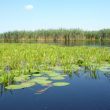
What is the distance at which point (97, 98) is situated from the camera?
4.50 metres

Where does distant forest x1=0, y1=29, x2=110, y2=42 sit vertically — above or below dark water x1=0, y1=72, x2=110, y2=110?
above

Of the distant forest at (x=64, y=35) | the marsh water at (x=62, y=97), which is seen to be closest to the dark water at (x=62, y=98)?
the marsh water at (x=62, y=97)

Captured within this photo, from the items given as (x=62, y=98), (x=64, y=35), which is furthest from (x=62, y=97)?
(x=64, y=35)

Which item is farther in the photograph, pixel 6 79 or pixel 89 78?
pixel 89 78

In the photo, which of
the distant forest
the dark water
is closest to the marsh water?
the dark water

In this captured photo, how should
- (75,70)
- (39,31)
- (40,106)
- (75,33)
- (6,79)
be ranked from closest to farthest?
(40,106), (6,79), (75,70), (75,33), (39,31)

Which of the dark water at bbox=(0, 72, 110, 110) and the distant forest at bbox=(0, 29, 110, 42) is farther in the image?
the distant forest at bbox=(0, 29, 110, 42)

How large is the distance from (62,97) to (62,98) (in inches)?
2.8

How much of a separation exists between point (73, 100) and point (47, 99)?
50cm

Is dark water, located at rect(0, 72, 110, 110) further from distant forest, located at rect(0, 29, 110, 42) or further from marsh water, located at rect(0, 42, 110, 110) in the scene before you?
distant forest, located at rect(0, 29, 110, 42)

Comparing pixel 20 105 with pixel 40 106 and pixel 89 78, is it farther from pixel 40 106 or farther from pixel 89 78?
pixel 89 78

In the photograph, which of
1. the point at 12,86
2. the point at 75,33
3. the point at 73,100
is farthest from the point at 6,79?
the point at 75,33

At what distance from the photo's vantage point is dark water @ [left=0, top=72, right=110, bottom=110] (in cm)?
405

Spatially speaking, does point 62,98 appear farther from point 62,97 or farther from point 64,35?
point 64,35
